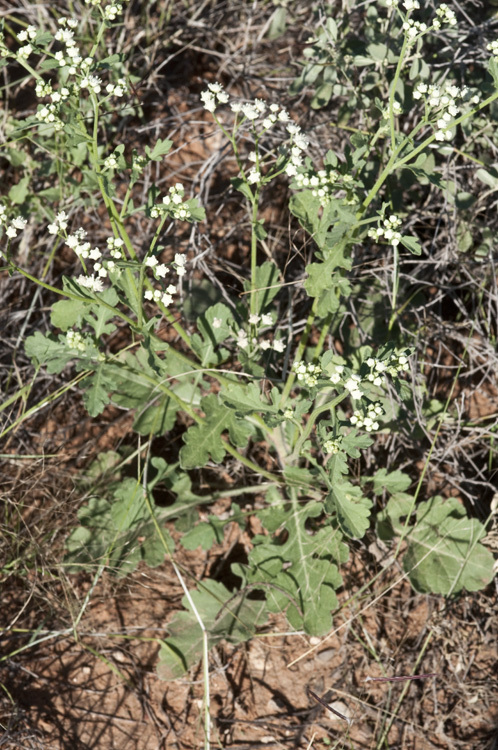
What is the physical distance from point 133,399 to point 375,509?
1446 mm

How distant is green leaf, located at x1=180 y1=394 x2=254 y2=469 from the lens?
3.11m

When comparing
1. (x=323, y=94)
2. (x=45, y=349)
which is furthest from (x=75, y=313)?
(x=323, y=94)

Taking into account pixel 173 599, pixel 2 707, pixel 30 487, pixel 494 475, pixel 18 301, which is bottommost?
pixel 2 707

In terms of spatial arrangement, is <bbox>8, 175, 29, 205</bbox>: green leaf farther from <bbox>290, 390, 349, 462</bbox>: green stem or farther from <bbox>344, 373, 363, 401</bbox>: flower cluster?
<bbox>344, 373, 363, 401</bbox>: flower cluster

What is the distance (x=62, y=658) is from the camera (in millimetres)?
3379

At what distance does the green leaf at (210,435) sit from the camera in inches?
122

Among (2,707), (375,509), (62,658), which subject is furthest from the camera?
(375,509)

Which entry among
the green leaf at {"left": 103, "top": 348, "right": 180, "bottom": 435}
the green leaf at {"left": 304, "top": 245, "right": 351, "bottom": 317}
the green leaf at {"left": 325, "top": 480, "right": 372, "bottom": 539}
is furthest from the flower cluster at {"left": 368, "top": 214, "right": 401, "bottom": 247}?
the green leaf at {"left": 103, "top": 348, "right": 180, "bottom": 435}

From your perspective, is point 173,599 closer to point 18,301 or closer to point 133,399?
point 133,399

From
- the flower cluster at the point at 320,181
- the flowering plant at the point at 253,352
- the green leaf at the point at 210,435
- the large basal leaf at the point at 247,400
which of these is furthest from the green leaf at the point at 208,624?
the flower cluster at the point at 320,181

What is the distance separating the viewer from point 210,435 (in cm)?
313

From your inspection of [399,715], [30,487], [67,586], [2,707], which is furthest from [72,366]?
[399,715]

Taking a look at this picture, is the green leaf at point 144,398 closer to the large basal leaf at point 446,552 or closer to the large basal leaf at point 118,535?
the large basal leaf at point 118,535

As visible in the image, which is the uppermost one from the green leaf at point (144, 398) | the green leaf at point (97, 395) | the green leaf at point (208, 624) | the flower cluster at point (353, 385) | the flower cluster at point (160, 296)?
the flower cluster at point (160, 296)
